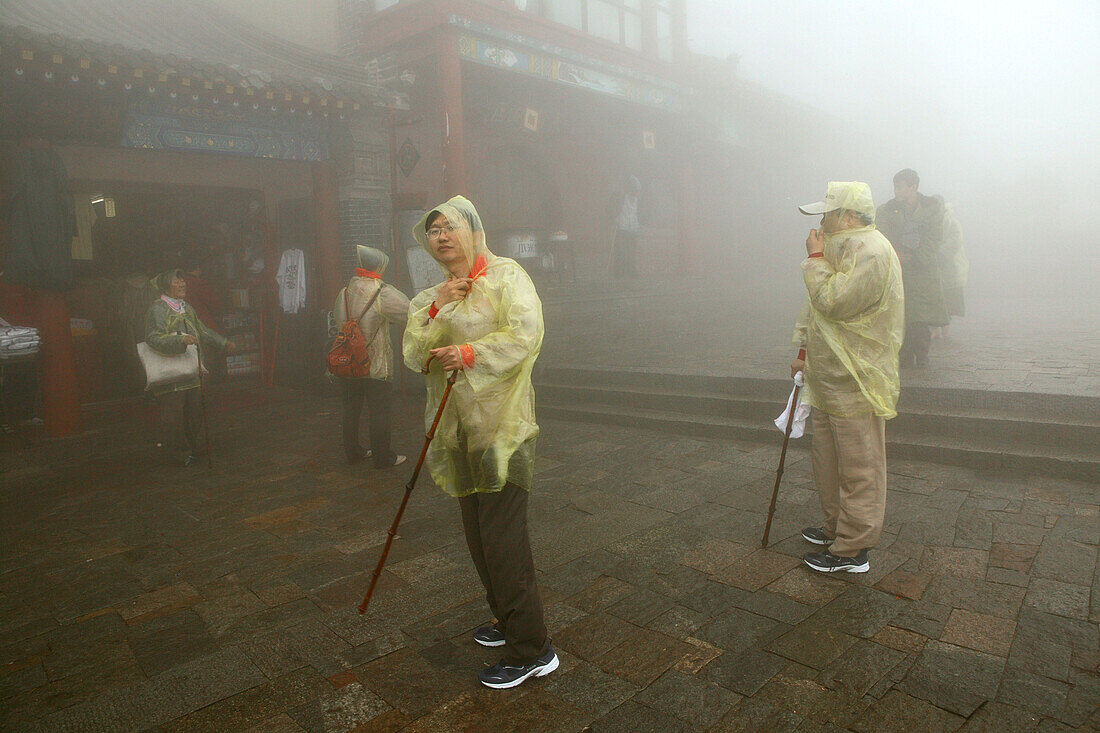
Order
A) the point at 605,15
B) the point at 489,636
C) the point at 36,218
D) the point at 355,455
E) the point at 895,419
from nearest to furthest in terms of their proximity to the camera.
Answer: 1. the point at 489,636
2. the point at 895,419
3. the point at 355,455
4. the point at 36,218
5. the point at 605,15

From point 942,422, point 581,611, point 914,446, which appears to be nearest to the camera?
point 581,611

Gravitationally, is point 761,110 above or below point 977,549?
above

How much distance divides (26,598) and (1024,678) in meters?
4.41

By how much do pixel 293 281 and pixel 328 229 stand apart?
2.77ft

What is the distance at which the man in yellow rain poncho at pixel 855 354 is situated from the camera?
3426mm

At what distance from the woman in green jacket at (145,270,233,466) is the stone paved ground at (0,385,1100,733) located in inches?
31.5

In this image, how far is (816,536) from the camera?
12.7 feet

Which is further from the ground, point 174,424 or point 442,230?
point 442,230

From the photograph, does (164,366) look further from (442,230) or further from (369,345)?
(442,230)

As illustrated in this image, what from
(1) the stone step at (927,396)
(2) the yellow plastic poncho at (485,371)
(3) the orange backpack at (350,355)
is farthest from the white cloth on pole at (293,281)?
(2) the yellow plastic poncho at (485,371)

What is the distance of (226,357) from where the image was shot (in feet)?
32.4

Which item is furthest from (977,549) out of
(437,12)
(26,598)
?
(437,12)

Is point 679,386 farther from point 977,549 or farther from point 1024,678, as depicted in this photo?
point 1024,678

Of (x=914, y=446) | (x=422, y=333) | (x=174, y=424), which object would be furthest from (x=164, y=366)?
(x=914, y=446)
